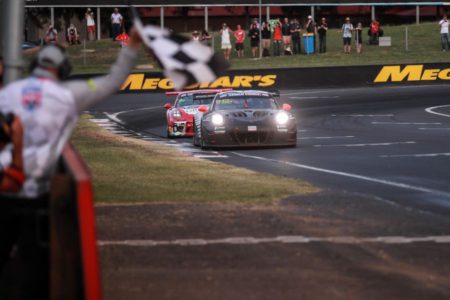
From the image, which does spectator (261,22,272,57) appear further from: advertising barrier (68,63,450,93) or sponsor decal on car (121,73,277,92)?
sponsor decal on car (121,73,277,92)

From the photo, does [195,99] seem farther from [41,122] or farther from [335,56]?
[41,122]

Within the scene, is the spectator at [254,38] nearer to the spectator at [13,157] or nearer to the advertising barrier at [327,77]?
the advertising barrier at [327,77]

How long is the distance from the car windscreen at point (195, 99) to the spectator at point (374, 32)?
2471 cm

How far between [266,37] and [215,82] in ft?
24.8

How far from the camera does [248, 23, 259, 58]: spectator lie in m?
53.1

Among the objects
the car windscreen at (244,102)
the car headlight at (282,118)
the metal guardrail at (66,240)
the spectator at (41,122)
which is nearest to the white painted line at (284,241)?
the spectator at (41,122)

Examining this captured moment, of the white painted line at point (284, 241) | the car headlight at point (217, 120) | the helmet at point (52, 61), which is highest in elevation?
the helmet at point (52, 61)

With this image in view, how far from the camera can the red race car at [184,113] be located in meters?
32.2

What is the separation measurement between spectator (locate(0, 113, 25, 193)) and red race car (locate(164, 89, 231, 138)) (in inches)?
981

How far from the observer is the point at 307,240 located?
11.7 meters

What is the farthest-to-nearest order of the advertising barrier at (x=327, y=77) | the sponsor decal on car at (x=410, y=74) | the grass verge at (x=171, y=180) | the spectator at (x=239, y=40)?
the spectator at (x=239, y=40)
the sponsor decal on car at (x=410, y=74)
the advertising barrier at (x=327, y=77)
the grass verge at (x=171, y=180)

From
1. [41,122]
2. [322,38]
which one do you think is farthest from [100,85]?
[322,38]

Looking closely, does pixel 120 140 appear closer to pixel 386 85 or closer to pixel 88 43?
pixel 386 85

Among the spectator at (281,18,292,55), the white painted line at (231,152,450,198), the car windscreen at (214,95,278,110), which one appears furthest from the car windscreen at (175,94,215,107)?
the spectator at (281,18,292,55)
